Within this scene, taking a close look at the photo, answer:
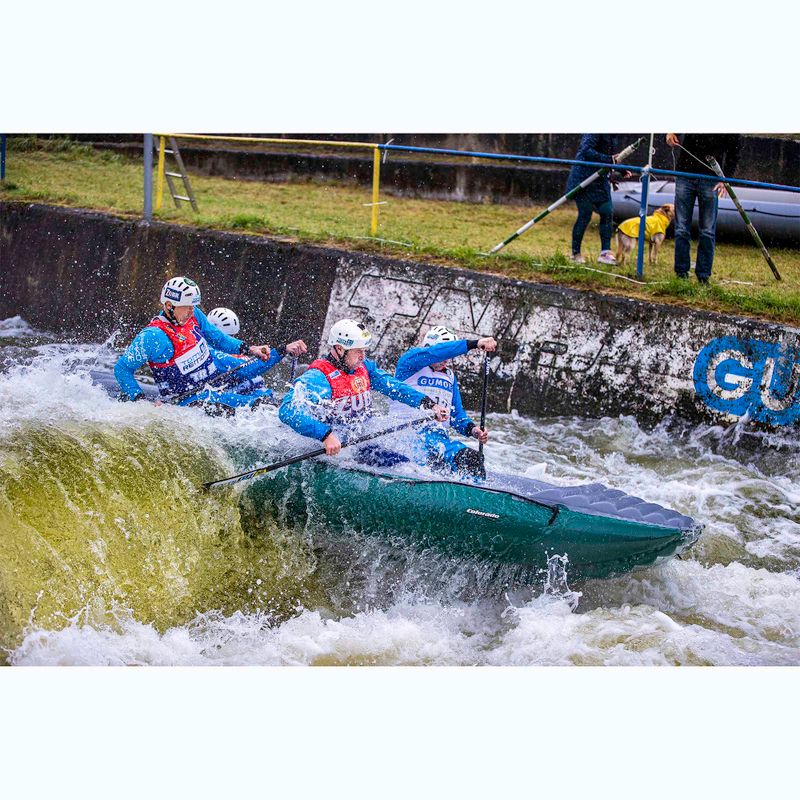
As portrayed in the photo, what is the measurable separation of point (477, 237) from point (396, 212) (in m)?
0.97

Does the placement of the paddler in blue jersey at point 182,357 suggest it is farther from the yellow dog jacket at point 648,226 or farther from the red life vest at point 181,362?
the yellow dog jacket at point 648,226

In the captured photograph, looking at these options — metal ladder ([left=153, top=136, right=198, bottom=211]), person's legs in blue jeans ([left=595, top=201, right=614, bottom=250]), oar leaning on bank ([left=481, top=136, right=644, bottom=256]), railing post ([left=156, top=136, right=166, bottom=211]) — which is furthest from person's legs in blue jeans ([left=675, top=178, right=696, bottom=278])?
railing post ([left=156, top=136, right=166, bottom=211])

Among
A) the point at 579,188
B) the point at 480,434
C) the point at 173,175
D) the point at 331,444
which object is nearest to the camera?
the point at 331,444

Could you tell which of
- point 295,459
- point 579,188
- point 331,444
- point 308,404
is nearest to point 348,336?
point 308,404

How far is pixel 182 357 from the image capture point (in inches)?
267

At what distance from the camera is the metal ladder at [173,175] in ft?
28.5

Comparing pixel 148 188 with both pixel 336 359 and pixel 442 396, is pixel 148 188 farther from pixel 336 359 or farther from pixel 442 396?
pixel 442 396

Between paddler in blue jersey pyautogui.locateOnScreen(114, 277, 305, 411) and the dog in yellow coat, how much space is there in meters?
2.88

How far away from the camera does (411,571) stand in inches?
226

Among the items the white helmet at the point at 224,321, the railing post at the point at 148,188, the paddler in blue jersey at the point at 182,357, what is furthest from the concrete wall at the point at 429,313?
the paddler in blue jersey at the point at 182,357

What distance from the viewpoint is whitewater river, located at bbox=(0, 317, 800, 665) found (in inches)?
209

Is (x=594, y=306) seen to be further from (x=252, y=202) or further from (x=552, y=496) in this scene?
(x=252, y=202)

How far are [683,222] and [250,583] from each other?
4250 mm

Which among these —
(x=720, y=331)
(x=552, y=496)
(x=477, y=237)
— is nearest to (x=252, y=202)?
(x=477, y=237)
